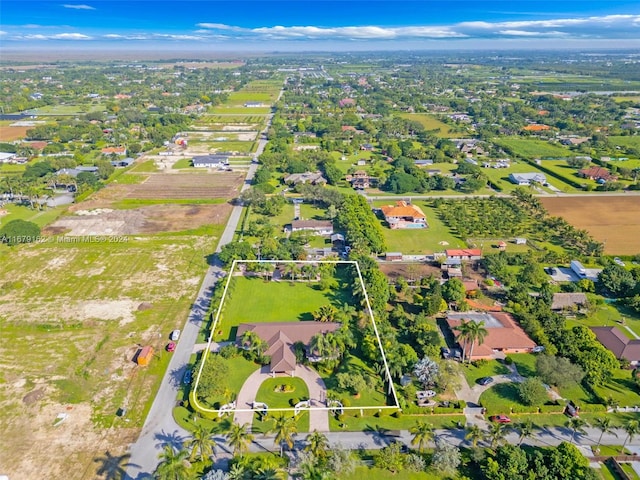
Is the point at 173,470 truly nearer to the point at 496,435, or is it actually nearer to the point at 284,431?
the point at 284,431

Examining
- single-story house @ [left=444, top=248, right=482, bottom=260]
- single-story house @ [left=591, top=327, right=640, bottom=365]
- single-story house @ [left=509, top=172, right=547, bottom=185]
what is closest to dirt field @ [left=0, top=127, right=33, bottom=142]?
single-story house @ [left=444, top=248, right=482, bottom=260]

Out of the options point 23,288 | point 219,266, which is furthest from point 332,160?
point 23,288

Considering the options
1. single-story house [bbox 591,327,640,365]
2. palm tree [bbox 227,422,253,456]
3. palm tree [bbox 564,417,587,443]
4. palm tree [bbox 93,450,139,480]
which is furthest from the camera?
single-story house [bbox 591,327,640,365]

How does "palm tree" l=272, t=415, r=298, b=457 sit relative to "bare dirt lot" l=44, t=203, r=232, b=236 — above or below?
above

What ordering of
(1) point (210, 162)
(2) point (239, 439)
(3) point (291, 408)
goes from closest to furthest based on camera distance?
(2) point (239, 439) → (3) point (291, 408) → (1) point (210, 162)

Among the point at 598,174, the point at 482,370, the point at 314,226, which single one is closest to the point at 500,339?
the point at 482,370

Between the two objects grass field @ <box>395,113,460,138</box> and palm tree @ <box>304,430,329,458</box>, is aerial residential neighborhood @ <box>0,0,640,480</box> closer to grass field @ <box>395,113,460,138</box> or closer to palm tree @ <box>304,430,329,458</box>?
palm tree @ <box>304,430,329,458</box>

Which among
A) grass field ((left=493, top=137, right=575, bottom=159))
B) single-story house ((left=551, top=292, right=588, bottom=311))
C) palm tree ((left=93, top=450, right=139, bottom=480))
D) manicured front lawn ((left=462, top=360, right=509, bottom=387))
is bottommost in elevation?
A: manicured front lawn ((left=462, top=360, right=509, bottom=387))

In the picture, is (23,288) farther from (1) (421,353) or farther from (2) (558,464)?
(2) (558,464)
